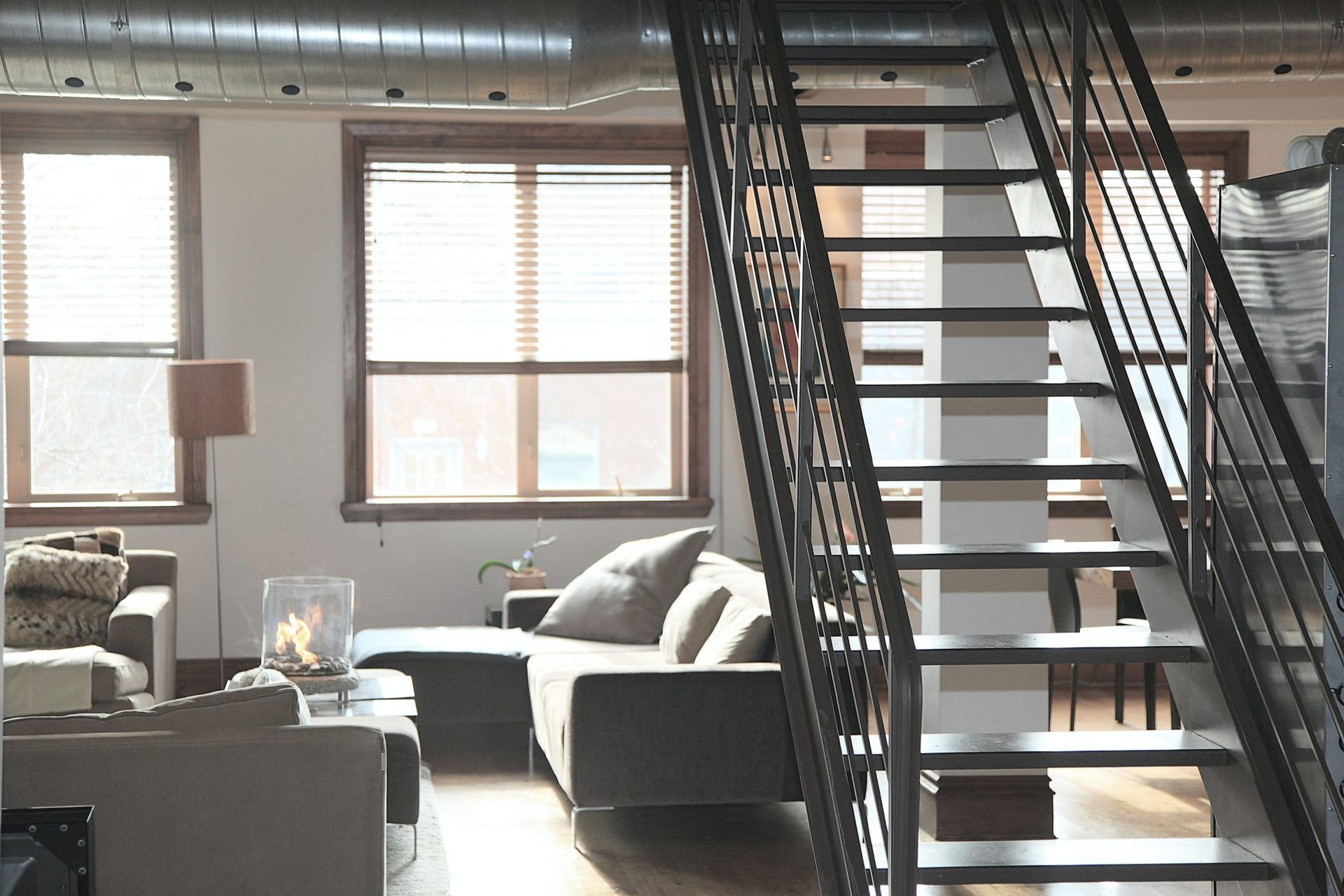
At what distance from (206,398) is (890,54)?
344 cm

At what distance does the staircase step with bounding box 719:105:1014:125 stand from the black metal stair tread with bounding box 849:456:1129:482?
3.62 ft

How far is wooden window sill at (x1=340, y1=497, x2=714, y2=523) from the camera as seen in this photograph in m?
7.00

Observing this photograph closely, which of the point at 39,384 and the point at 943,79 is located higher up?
the point at 943,79

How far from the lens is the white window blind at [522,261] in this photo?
23.2 ft

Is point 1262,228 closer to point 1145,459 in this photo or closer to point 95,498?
point 1145,459

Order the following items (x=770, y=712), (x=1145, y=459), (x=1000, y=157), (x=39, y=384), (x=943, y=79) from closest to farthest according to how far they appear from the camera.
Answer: (x=1145, y=459) → (x=1000, y=157) → (x=943, y=79) → (x=770, y=712) → (x=39, y=384)

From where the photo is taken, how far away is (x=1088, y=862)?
2.67m

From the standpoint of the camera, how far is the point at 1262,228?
2.95 meters

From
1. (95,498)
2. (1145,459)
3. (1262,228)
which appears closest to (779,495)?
(1145,459)

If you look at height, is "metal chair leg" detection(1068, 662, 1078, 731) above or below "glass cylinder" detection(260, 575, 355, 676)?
below

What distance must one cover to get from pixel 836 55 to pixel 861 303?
3249 mm

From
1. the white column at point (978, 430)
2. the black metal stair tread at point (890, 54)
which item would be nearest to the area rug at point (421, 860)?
the white column at point (978, 430)

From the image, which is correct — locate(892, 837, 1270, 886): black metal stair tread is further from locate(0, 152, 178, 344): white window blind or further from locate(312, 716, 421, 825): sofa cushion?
locate(0, 152, 178, 344): white window blind

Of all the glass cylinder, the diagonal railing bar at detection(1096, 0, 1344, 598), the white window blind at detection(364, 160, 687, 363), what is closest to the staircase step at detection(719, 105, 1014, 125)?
the diagonal railing bar at detection(1096, 0, 1344, 598)
